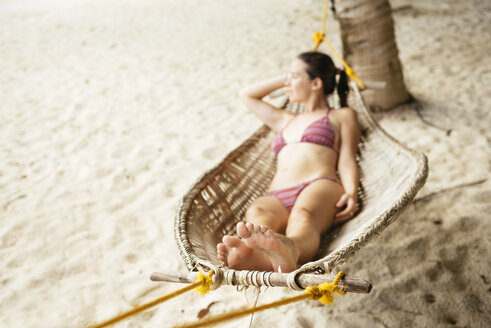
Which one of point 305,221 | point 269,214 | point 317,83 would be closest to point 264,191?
point 269,214

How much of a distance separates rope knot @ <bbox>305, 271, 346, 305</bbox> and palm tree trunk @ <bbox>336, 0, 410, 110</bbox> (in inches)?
84.0

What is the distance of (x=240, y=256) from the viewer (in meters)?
1.10

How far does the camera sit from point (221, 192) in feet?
5.23

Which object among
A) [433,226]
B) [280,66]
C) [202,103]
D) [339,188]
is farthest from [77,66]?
[433,226]

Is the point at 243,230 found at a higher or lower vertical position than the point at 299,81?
lower

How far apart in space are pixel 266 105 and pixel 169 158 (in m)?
0.82

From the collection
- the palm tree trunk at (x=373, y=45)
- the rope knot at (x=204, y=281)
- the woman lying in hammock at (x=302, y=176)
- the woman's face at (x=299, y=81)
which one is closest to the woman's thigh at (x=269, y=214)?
the woman lying in hammock at (x=302, y=176)

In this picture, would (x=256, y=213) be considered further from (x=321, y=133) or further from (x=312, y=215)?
(x=321, y=133)

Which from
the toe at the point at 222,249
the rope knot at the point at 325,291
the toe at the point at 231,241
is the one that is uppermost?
the toe at the point at 231,241

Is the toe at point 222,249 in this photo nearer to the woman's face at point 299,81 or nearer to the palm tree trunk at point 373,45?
the woman's face at point 299,81

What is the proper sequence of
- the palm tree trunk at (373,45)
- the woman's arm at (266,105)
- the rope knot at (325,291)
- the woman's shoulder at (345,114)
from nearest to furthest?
the rope knot at (325,291) < the woman's shoulder at (345,114) < the woman's arm at (266,105) < the palm tree trunk at (373,45)

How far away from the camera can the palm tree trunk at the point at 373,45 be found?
8.35 ft

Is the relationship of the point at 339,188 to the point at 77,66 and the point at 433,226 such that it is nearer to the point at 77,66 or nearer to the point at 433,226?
the point at 433,226

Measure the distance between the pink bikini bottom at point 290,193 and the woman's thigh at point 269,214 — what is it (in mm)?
25
